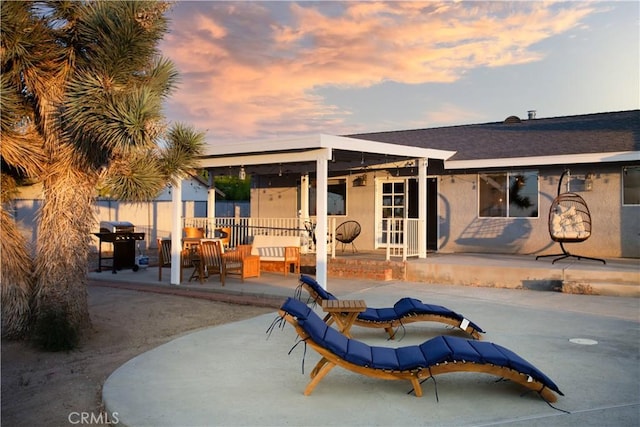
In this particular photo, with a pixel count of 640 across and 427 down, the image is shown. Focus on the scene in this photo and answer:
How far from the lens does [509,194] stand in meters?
13.8

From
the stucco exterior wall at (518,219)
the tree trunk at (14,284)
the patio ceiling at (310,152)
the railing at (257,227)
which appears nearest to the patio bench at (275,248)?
the railing at (257,227)

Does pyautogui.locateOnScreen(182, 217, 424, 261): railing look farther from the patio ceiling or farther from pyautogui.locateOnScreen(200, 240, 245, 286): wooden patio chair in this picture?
pyautogui.locateOnScreen(200, 240, 245, 286): wooden patio chair

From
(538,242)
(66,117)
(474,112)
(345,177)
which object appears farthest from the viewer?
(474,112)

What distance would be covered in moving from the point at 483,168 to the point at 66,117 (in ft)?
34.8

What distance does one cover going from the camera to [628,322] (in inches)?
292

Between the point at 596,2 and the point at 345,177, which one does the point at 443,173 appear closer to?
the point at 345,177

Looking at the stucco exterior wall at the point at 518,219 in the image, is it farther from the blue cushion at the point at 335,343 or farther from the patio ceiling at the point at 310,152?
the blue cushion at the point at 335,343

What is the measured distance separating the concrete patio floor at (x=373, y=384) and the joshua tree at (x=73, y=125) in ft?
6.47

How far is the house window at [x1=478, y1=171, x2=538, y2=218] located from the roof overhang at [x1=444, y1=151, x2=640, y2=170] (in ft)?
2.21

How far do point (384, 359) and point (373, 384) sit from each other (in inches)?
19.4

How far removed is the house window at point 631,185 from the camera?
40.4ft

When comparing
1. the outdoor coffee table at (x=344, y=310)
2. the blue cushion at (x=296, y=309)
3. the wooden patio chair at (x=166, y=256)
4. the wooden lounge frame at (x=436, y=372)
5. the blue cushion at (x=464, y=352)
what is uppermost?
the wooden patio chair at (x=166, y=256)

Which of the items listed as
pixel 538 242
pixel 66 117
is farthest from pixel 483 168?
pixel 66 117

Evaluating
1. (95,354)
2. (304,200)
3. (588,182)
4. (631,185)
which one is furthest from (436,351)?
(304,200)
